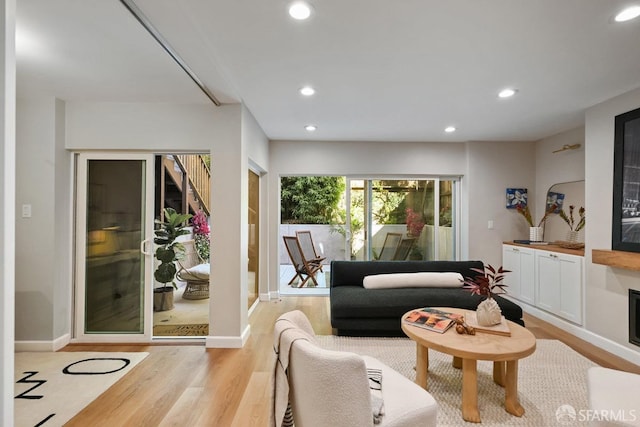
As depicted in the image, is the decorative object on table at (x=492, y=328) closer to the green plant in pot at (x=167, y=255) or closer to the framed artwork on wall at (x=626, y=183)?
the framed artwork on wall at (x=626, y=183)

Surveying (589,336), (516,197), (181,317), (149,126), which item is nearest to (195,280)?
(181,317)

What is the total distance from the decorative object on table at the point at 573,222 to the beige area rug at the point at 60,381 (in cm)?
501

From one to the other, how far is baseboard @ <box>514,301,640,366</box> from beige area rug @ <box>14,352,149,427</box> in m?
4.36

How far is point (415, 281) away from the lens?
3.63m

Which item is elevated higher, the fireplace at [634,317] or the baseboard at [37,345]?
the fireplace at [634,317]

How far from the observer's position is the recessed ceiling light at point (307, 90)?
2824 millimetres

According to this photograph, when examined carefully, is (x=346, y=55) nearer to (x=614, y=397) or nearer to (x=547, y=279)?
(x=614, y=397)

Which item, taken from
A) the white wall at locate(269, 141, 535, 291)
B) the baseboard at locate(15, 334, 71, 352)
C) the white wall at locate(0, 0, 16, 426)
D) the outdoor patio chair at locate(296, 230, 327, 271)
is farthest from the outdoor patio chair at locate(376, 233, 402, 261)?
the white wall at locate(0, 0, 16, 426)

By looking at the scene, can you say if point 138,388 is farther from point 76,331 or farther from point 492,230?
point 492,230

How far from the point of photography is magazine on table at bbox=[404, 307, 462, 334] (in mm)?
2264

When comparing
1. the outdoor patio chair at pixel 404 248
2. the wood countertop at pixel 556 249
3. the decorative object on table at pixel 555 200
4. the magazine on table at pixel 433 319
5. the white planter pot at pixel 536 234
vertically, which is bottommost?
the magazine on table at pixel 433 319

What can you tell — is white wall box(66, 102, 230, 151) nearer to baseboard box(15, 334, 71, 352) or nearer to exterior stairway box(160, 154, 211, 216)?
exterior stairway box(160, 154, 211, 216)

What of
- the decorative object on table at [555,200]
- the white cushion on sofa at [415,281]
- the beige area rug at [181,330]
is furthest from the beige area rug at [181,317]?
the decorative object on table at [555,200]

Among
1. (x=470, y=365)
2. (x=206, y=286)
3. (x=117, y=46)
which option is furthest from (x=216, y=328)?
(x=117, y=46)
